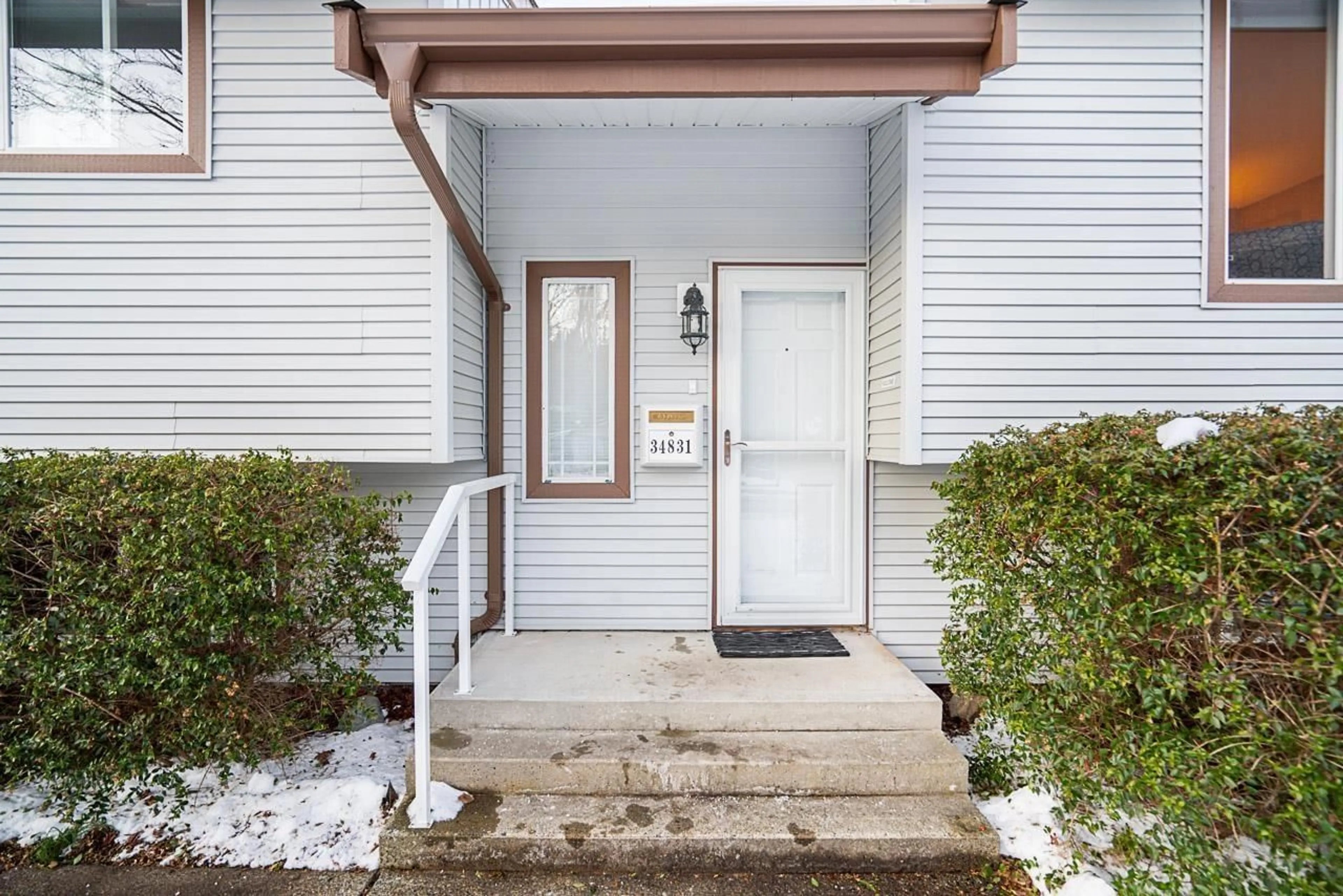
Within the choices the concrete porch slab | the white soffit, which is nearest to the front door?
the concrete porch slab

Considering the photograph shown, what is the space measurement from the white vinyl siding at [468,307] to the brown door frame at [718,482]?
136 cm

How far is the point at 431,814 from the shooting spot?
2.29 m

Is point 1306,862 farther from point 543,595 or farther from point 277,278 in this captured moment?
point 277,278

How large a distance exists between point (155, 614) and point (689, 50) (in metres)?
3.08

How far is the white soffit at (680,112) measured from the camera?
297 cm

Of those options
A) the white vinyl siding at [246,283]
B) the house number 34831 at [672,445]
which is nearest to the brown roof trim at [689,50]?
the white vinyl siding at [246,283]

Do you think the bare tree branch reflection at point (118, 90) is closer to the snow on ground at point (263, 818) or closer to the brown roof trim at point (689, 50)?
the brown roof trim at point (689, 50)

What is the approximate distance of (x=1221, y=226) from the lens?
126 inches

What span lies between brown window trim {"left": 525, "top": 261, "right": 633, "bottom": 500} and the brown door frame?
19.4 inches

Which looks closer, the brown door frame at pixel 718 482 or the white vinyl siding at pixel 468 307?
the white vinyl siding at pixel 468 307

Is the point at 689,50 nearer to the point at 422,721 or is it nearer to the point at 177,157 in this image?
the point at 177,157

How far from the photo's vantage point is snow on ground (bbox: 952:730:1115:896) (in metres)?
2.08

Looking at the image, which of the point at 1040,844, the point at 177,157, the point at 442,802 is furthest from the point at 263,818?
the point at 177,157

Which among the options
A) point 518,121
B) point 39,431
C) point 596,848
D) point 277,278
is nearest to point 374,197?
point 277,278
